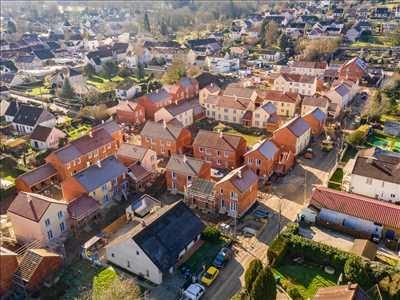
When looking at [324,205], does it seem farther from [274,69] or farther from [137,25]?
[137,25]

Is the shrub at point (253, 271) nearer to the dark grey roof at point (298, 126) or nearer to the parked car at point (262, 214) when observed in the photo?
the parked car at point (262, 214)

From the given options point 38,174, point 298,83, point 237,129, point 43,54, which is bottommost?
point 237,129

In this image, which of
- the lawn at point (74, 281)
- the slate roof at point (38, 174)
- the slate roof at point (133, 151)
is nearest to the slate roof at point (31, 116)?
the slate roof at point (38, 174)

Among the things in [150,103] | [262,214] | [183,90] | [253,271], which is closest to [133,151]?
[262,214]

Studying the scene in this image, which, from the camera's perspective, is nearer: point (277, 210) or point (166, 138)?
point (277, 210)

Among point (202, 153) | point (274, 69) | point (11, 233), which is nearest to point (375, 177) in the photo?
point (202, 153)

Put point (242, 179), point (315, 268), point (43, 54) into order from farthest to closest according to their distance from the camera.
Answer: point (43, 54) < point (242, 179) < point (315, 268)

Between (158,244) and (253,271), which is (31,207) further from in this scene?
(253,271)
